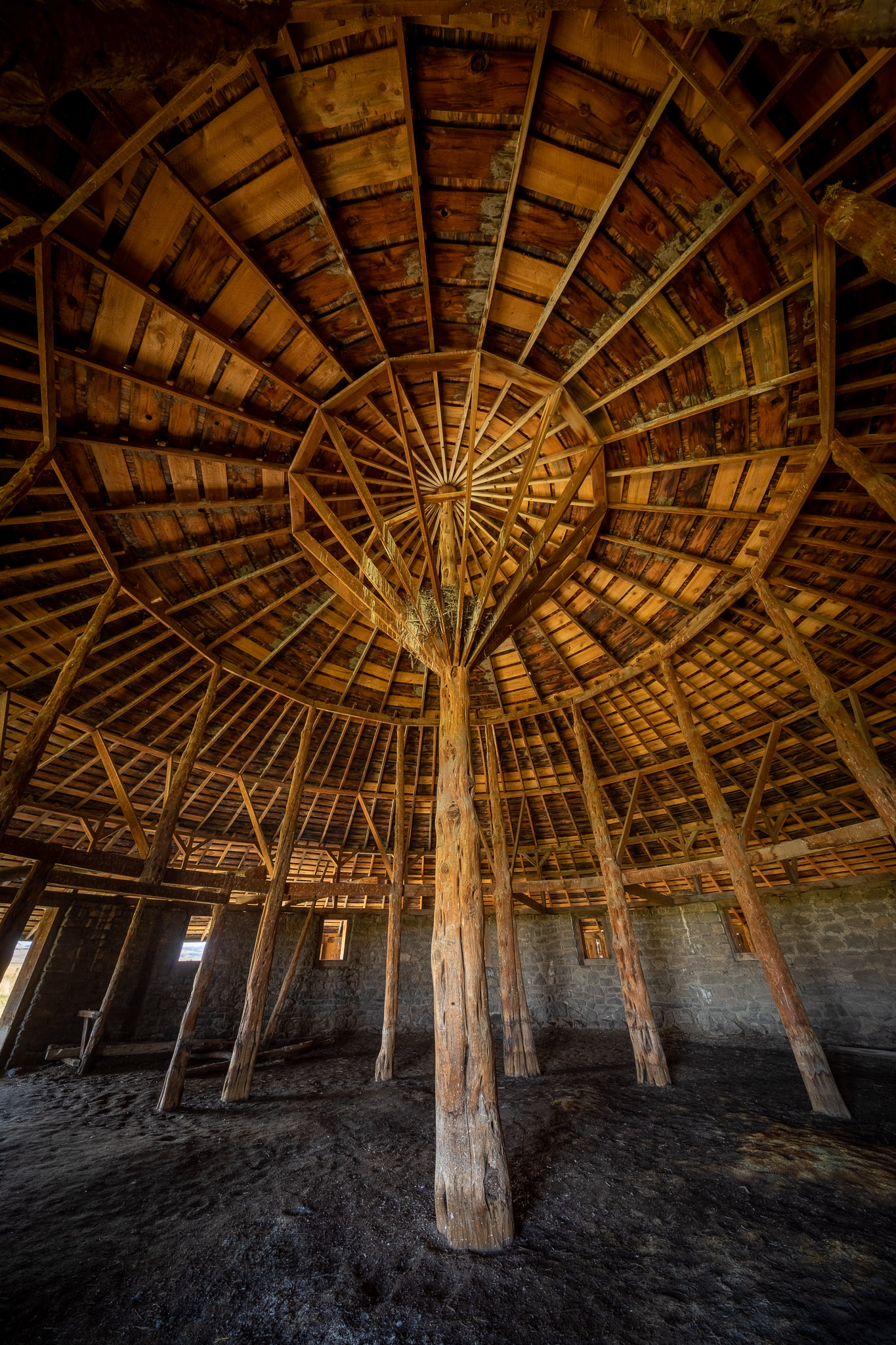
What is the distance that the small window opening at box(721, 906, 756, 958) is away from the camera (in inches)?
490

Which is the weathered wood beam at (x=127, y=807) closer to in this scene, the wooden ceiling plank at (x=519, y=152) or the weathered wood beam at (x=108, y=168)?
the weathered wood beam at (x=108, y=168)

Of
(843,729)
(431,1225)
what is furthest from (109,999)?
(843,729)

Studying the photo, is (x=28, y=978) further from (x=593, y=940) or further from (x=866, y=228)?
(x=866, y=228)

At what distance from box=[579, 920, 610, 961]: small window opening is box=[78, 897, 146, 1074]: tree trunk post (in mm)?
12007

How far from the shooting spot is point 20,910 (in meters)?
5.68

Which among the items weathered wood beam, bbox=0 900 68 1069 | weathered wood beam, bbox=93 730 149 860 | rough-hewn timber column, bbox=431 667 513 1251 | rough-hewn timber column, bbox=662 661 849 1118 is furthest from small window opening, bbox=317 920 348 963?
rough-hewn timber column, bbox=431 667 513 1251

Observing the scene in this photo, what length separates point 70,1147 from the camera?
5.76m

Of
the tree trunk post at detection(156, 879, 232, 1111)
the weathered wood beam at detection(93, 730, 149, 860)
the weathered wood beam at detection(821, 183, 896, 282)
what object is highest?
the weathered wood beam at detection(821, 183, 896, 282)

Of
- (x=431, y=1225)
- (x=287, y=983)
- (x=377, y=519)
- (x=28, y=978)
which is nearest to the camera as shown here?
(x=431, y=1225)

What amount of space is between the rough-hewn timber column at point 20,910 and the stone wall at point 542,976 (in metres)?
7.40

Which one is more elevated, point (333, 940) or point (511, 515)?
point (511, 515)

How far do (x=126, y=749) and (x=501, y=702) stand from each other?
8172 millimetres

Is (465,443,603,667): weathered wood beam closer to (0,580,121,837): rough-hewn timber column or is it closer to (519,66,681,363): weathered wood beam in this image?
(519,66,681,363): weathered wood beam

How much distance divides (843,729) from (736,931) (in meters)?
9.47
